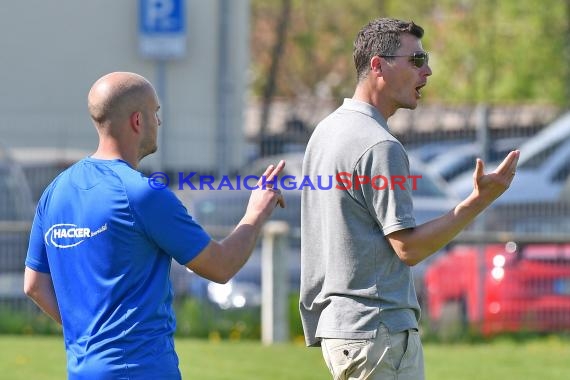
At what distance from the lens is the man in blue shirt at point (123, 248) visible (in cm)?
432

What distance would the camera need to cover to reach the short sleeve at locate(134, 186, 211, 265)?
430cm

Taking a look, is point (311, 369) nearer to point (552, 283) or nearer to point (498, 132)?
point (552, 283)

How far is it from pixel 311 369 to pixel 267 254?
2330 mm

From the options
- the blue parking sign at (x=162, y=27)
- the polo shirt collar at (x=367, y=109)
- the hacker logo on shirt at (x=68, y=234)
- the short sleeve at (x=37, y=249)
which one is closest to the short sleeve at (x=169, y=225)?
the hacker logo on shirt at (x=68, y=234)

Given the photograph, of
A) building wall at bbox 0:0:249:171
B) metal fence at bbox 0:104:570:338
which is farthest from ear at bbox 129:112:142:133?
building wall at bbox 0:0:249:171

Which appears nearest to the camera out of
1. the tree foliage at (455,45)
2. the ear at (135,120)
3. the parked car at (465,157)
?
the ear at (135,120)

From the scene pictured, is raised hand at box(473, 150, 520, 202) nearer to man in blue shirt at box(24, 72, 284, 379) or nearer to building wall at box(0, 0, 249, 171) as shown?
man in blue shirt at box(24, 72, 284, 379)

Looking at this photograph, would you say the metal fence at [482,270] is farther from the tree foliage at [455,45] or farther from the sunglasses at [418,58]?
the tree foliage at [455,45]

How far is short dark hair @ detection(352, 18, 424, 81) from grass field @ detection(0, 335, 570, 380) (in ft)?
17.1

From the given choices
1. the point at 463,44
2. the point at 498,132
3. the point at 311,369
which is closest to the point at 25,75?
the point at 498,132

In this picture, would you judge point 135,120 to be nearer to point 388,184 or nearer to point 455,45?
point 388,184

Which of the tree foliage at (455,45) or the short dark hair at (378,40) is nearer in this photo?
the short dark hair at (378,40)

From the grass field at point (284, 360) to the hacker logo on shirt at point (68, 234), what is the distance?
5330 millimetres

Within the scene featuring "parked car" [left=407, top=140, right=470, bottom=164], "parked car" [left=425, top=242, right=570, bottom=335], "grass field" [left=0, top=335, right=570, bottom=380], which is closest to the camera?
"grass field" [left=0, top=335, right=570, bottom=380]
